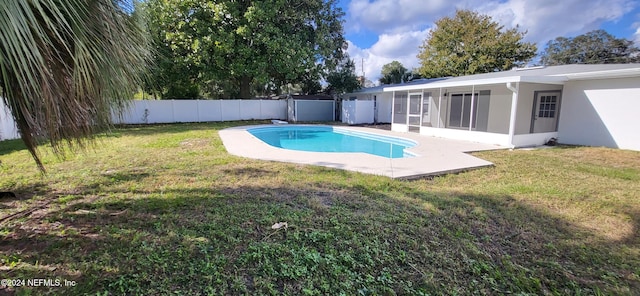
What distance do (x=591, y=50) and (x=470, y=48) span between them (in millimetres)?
15636

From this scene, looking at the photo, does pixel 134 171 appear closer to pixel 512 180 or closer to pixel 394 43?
pixel 512 180

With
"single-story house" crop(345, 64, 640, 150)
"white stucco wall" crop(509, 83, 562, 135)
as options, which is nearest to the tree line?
"single-story house" crop(345, 64, 640, 150)

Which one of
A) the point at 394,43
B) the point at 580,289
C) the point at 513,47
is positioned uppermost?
the point at 394,43

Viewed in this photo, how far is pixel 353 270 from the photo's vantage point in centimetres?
229

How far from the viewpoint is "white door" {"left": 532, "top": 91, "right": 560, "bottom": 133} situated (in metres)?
9.49

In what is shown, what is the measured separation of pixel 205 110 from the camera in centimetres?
1712

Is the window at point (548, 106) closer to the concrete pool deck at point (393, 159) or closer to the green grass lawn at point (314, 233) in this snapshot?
the concrete pool deck at point (393, 159)

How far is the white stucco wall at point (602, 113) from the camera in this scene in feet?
26.2

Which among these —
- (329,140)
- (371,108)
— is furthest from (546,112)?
(371,108)

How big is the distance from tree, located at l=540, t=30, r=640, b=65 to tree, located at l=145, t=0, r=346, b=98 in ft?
93.4

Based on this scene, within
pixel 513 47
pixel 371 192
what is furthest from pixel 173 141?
pixel 513 47

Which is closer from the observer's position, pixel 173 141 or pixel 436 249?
pixel 436 249

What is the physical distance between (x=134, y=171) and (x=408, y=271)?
17.5 ft

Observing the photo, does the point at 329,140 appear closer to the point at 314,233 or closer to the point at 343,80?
the point at 343,80
